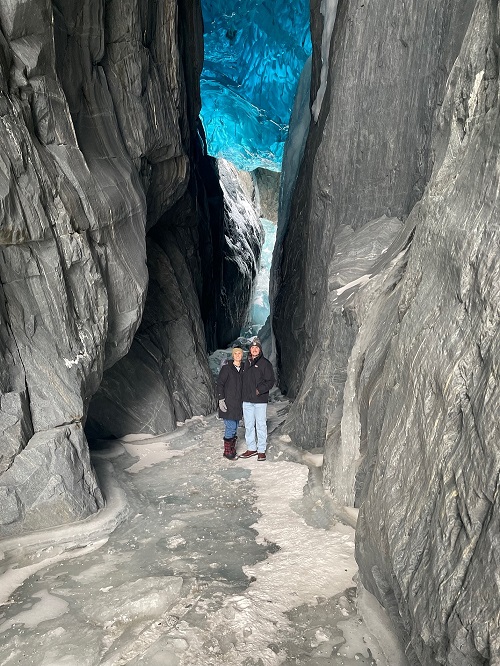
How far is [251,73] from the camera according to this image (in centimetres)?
2106

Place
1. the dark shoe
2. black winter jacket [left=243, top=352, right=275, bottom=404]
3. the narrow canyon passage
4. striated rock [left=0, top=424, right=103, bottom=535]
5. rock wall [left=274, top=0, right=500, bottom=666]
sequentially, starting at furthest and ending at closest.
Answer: the dark shoe < black winter jacket [left=243, top=352, right=275, bottom=404] < striated rock [left=0, top=424, right=103, bottom=535] < the narrow canyon passage < rock wall [left=274, top=0, right=500, bottom=666]

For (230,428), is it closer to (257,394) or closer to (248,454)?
(248,454)

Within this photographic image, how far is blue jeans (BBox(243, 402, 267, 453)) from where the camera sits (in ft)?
23.6

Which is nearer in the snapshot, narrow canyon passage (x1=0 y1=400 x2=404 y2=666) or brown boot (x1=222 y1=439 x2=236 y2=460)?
narrow canyon passage (x1=0 y1=400 x2=404 y2=666)

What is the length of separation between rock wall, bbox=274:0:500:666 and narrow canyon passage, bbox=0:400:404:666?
1.37 ft

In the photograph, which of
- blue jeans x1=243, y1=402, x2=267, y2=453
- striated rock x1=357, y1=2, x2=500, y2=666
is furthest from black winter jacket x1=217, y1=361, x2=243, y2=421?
striated rock x1=357, y1=2, x2=500, y2=666

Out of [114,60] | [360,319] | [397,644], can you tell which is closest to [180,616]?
[397,644]

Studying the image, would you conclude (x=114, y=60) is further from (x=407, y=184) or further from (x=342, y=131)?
(x=407, y=184)

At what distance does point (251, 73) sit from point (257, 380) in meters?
17.0

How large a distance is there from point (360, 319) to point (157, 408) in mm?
3596

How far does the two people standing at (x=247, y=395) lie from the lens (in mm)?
7145

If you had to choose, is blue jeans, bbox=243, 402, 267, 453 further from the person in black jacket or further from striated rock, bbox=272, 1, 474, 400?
striated rock, bbox=272, 1, 474, 400

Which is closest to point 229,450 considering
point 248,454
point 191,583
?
point 248,454

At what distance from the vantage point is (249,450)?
289 inches
